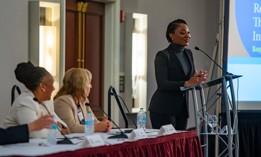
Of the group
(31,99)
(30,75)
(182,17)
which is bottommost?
(31,99)

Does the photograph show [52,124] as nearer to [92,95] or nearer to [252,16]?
[92,95]

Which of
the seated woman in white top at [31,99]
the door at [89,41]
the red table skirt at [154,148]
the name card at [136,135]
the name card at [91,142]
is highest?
the door at [89,41]

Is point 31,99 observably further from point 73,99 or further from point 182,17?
point 182,17

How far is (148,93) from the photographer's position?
19.5 ft

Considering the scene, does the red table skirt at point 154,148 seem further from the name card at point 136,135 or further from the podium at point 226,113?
the podium at point 226,113

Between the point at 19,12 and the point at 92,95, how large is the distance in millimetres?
1465

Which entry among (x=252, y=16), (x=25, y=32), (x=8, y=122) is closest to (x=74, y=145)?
(x=8, y=122)

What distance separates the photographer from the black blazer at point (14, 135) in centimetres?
257

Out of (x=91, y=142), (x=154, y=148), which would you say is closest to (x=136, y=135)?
(x=154, y=148)

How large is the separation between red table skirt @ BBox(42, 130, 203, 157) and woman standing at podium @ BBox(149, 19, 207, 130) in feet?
1.75

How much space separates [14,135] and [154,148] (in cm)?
80

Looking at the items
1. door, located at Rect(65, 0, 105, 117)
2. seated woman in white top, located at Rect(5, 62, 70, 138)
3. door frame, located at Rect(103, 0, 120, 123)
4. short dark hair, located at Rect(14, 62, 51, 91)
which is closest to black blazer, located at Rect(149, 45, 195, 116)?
seated woman in white top, located at Rect(5, 62, 70, 138)

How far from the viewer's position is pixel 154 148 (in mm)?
2979

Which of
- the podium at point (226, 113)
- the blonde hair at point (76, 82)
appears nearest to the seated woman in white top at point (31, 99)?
the blonde hair at point (76, 82)
